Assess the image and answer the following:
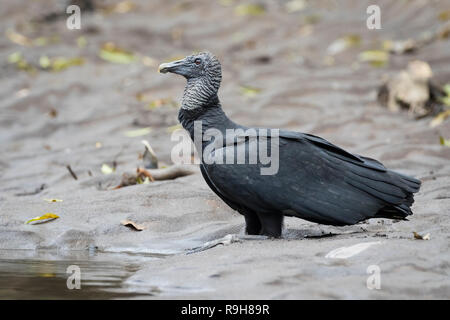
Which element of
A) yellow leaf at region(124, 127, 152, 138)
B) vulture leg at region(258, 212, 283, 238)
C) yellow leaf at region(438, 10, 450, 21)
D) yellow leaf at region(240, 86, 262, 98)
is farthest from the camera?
yellow leaf at region(438, 10, 450, 21)

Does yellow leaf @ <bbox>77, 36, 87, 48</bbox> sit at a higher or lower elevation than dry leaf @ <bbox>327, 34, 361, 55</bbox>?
higher

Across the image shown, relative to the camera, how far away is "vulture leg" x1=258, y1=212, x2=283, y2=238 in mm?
4699

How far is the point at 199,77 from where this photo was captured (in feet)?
16.8

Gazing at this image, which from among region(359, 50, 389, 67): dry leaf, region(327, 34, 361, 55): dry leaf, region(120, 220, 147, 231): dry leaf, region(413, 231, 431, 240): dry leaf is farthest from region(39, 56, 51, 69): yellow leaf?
region(413, 231, 431, 240): dry leaf

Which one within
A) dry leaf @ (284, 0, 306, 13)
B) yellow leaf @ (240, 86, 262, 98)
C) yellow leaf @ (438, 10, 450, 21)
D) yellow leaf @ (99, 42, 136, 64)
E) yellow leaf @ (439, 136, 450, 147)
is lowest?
yellow leaf @ (439, 136, 450, 147)

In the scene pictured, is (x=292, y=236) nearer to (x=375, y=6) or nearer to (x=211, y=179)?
(x=211, y=179)

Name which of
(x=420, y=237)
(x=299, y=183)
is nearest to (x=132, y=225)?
(x=299, y=183)

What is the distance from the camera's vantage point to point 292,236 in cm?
498

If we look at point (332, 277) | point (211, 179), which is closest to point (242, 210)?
point (211, 179)

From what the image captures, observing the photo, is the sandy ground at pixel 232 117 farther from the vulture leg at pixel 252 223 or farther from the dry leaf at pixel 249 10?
the vulture leg at pixel 252 223

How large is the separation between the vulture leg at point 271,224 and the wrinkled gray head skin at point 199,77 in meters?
0.90

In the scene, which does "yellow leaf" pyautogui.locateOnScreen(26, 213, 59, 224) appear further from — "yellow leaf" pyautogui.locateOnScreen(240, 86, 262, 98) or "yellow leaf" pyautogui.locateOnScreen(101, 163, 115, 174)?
"yellow leaf" pyautogui.locateOnScreen(240, 86, 262, 98)

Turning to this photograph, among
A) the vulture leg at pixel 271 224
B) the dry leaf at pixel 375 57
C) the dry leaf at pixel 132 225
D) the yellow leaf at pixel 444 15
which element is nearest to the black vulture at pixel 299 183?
the vulture leg at pixel 271 224

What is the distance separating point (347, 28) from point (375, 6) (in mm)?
1394
